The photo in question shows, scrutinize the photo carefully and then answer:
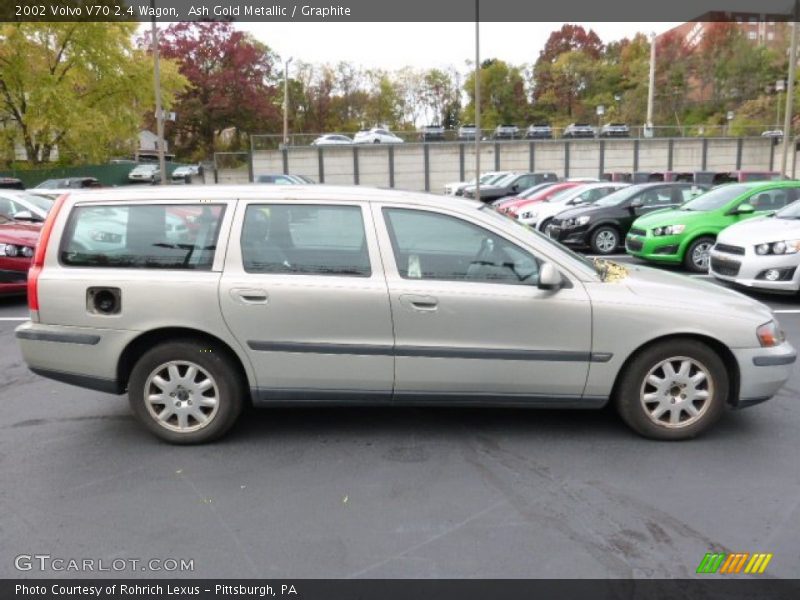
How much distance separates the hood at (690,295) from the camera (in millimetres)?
4070

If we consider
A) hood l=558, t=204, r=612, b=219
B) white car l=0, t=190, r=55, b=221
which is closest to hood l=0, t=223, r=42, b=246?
white car l=0, t=190, r=55, b=221

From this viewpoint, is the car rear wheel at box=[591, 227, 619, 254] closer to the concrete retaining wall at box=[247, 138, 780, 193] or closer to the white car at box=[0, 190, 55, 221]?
the white car at box=[0, 190, 55, 221]

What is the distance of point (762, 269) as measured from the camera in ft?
26.2

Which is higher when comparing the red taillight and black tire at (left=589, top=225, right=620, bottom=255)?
the red taillight

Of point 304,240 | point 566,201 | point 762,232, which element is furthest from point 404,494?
point 566,201

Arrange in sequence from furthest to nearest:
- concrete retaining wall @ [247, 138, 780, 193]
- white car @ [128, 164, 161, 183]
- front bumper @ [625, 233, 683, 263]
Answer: white car @ [128, 164, 161, 183]
concrete retaining wall @ [247, 138, 780, 193]
front bumper @ [625, 233, 683, 263]

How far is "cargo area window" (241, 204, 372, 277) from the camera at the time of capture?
13.4 ft

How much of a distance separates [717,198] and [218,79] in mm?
48865

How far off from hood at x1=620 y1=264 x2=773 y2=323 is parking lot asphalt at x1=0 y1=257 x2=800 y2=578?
0.85 meters

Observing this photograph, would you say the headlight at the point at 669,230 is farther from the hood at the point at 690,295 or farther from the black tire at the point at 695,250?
the hood at the point at 690,295

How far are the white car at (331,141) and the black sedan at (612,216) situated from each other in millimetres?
27030
